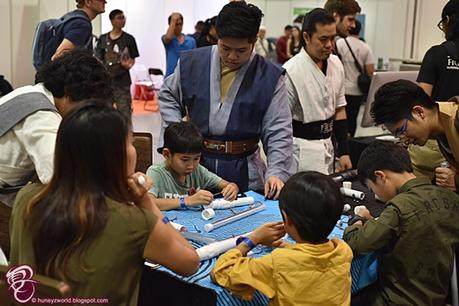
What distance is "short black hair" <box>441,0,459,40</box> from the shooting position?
272 cm

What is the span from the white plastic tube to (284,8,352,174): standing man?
916 millimetres

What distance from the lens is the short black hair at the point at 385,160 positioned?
2.04m

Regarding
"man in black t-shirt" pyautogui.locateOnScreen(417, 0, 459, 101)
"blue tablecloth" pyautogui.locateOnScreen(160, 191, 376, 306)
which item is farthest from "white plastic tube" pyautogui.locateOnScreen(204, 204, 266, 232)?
"man in black t-shirt" pyautogui.locateOnScreen(417, 0, 459, 101)

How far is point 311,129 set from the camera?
3.05m

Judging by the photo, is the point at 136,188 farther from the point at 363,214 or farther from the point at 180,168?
the point at 363,214

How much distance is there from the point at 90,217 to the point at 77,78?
670 millimetres

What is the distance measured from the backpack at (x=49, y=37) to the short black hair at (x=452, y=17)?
212cm

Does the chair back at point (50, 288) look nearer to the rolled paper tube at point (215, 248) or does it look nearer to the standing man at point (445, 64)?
the rolled paper tube at point (215, 248)

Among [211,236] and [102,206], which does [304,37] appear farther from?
[102,206]

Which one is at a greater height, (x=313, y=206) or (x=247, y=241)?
(x=313, y=206)

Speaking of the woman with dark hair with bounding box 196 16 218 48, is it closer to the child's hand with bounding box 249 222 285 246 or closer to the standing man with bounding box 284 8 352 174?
the standing man with bounding box 284 8 352 174

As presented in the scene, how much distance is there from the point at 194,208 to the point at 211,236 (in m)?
0.27

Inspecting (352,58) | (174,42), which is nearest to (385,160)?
(352,58)

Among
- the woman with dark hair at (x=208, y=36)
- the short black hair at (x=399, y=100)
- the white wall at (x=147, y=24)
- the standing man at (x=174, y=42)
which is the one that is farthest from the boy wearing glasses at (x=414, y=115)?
the standing man at (x=174, y=42)
